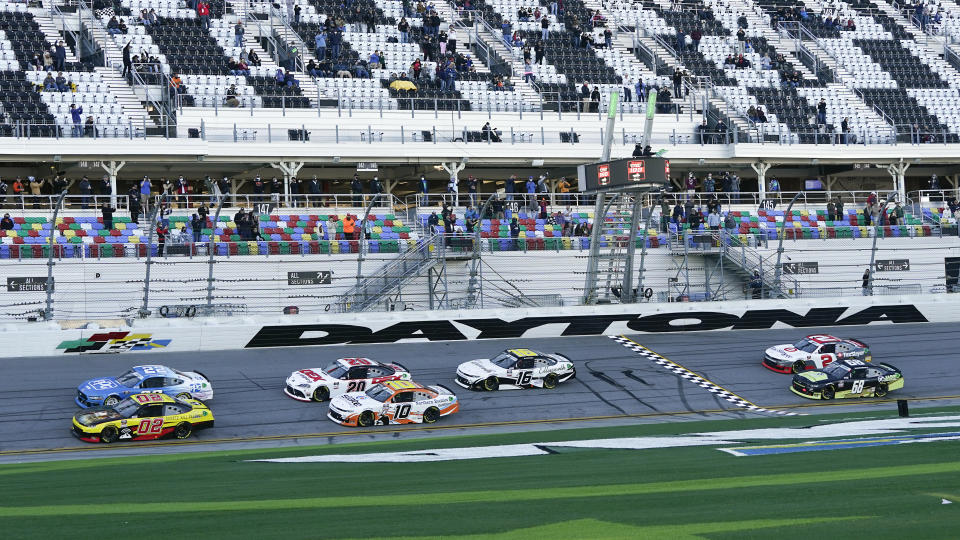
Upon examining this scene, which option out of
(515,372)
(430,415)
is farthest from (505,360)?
(430,415)

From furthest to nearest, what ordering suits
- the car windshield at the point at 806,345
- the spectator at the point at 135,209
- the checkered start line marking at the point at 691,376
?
the spectator at the point at 135,209
the car windshield at the point at 806,345
the checkered start line marking at the point at 691,376

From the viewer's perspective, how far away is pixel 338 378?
82.8 ft

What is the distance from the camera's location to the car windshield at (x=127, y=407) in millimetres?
21875

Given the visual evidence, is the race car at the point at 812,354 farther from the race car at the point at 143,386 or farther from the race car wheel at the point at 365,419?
the race car at the point at 143,386

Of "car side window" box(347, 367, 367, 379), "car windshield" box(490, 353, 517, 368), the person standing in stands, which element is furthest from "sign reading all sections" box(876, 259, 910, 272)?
the person standing in stands

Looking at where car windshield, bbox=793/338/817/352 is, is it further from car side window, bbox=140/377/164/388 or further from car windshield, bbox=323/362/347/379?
car side window, bbox=140/377/164/388

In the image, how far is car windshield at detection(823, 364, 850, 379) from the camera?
1054 inches

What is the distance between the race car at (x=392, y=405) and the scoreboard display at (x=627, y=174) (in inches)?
360

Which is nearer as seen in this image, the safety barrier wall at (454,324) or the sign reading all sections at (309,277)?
the safety barrier wall at (454,324)

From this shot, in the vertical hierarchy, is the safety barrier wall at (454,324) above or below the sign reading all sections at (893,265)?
below

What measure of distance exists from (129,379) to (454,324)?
30.0ft

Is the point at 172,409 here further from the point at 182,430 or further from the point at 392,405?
the point at 392,405

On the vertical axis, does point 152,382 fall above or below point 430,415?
above

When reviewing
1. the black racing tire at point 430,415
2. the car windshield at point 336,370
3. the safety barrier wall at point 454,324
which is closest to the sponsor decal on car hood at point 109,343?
the safety barrier wall at point 454,324
